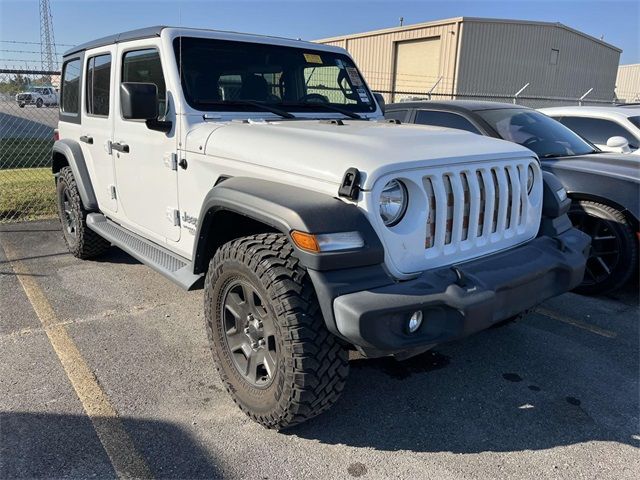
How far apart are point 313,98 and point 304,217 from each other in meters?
2.13

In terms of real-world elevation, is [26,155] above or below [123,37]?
below

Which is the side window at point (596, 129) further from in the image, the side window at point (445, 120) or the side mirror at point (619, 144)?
the side window at point (445, 120)

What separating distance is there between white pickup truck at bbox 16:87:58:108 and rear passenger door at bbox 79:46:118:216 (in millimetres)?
5894

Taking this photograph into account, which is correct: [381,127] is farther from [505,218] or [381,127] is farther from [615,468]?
[615,468]

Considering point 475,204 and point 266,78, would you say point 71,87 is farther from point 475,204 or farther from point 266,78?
point 475,204

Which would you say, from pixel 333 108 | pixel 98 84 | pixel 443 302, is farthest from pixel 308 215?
pixel 98 84

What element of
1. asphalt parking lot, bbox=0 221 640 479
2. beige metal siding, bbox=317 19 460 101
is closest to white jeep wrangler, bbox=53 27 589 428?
asphalt parking lot, bbox=0 221 640 479

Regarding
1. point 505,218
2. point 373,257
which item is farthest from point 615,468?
point 373,257

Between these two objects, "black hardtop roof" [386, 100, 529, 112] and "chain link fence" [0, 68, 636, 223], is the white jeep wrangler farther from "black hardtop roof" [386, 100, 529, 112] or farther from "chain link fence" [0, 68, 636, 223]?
"chain link fence" [0, 68, 636, 223]

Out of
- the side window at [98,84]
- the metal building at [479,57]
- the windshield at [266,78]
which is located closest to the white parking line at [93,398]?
the side window at [98,84]

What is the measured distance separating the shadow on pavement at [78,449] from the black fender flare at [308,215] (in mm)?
1108

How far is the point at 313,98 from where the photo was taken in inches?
163

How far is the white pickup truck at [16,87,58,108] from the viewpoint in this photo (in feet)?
32.8

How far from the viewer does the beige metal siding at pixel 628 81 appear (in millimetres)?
34656
